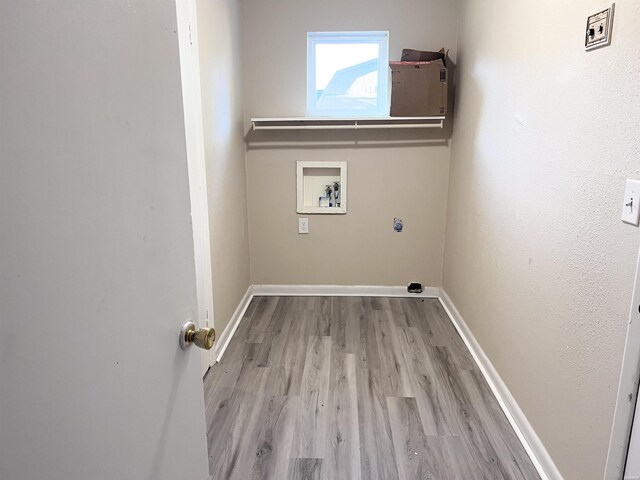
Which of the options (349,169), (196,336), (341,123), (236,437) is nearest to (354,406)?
(236,437)

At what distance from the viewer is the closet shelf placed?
324 centimetres

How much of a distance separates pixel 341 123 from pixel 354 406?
2.05 metres

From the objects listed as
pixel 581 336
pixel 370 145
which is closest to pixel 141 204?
pixel 581 336

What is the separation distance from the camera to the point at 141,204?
0.75 metres

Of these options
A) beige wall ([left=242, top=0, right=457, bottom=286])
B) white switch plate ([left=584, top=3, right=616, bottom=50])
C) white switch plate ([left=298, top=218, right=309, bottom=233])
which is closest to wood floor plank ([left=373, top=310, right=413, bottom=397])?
beige wall ([left=242, top=0, right=457, bottom=286])

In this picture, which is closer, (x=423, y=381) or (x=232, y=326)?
(x=423, y=381)

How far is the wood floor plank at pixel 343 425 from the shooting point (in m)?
1.74

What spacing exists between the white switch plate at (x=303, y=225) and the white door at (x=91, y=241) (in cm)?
263

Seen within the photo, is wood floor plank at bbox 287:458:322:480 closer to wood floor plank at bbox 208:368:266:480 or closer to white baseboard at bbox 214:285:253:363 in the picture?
wood floor plank at bbox 208:368:266:480

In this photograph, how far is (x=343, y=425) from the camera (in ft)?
6.57

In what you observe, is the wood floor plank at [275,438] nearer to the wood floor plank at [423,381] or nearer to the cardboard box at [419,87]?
the wood floor plank at [423,381]

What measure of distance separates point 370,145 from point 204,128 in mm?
1458

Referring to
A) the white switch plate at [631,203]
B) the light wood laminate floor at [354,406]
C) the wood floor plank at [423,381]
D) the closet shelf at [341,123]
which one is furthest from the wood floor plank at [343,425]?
the closet shelf at [341,123]

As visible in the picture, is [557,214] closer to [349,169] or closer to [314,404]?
[314,404]
